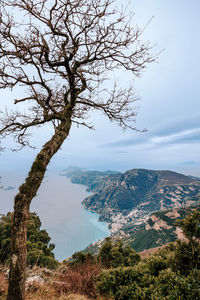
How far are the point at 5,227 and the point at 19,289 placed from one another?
14.8m

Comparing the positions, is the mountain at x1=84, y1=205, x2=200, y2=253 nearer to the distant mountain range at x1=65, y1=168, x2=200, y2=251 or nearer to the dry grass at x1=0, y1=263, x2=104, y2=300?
the distant mountain range at x1=65, y1=168, x2=200, y2=251

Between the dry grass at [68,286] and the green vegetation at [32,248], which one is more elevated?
the dry grass at [68,286]

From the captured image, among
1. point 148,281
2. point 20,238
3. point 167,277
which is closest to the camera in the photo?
point 20,238

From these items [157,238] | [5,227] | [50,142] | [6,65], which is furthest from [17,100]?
[157,238]

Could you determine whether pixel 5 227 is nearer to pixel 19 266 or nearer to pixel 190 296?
pixel 19 266

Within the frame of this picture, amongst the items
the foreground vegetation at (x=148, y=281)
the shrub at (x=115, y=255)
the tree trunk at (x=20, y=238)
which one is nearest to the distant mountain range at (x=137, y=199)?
the shrub at (x=115, y=255)

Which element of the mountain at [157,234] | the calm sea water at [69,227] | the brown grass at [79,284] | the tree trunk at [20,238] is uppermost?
the tree trunk at [20,238]

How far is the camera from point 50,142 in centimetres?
256

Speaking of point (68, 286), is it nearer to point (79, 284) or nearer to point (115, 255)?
point (79, 284)

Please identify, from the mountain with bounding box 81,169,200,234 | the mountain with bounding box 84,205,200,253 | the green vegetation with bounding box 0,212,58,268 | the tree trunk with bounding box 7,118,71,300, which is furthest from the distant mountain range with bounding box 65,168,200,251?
the tree trunk with bounding box 7,118,71,300

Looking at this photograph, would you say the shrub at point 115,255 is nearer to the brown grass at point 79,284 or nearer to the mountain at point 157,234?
the brown grass at point 79,284

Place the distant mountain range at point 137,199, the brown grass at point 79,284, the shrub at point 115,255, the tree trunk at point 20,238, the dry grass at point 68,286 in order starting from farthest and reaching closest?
the distant mountain range at point 137,199 → the shrub at point 115,255 → the brown grass at point 79,284 → the dry grass at point 68,286 → the tree trunk at point 20,238

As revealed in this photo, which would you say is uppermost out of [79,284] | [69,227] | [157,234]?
[79,284]

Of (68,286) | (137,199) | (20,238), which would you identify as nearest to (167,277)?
(68,286)
